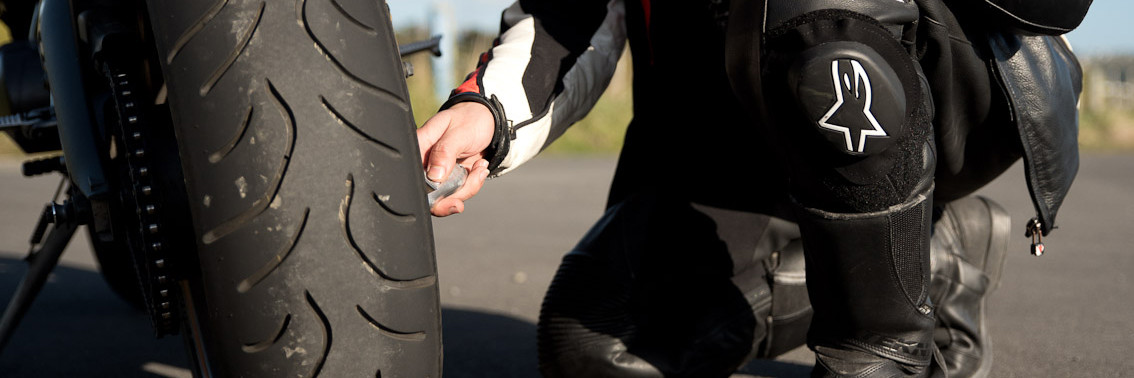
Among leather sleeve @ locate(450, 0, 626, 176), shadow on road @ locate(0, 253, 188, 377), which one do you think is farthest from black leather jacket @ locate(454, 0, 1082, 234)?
shadow on road @ locate(0, 253, 188, 377)

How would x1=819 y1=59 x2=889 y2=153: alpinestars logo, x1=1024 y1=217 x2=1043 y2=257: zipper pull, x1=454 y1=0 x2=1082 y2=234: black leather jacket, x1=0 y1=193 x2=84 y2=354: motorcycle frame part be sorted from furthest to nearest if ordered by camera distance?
1. x1=0 y1=193 x2=84 y2=354: motorcycle frame part
2. x1=1024 y1=217 x2=1043 y2=257: zipper pull
3. x1=454 y1=0 x2=1082 y2=234: black leather jacket
4. x1=819 y1=59 x2=889 y2=153: alpinestars logo

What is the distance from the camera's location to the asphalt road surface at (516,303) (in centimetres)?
183

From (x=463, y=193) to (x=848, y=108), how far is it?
437mm

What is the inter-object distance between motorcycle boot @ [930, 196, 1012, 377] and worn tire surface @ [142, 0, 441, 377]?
969mm

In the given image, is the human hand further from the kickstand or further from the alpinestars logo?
the kickstand

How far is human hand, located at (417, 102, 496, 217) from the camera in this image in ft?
3.51

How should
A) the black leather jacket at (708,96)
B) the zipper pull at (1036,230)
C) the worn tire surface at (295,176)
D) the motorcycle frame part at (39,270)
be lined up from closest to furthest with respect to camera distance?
the worn tire surface at (295,176)
the black leather jacket at (708,96)
the zipper pull at (1036,230)
the motorcycle frame part at (39,270)

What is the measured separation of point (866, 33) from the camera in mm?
1087

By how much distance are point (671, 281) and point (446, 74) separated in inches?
416

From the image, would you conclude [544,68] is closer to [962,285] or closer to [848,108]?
[848,108]

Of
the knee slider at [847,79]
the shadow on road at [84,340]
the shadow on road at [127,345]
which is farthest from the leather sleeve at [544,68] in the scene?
the shadow on road at [84,340]

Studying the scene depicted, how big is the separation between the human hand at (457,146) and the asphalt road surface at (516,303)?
2.20 ft

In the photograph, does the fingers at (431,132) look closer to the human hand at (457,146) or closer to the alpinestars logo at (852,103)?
the human hand at (457,146)

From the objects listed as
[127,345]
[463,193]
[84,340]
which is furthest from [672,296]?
[84,340]
